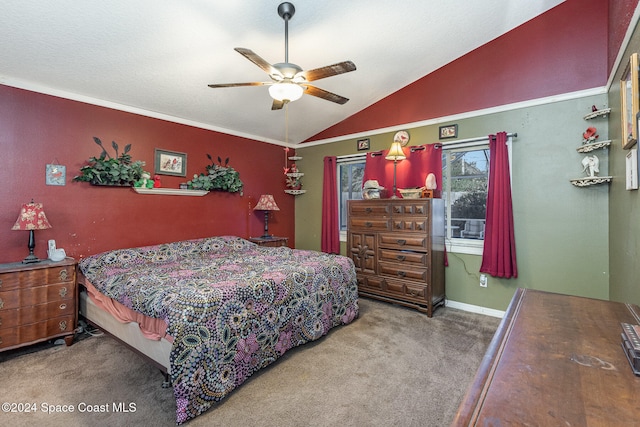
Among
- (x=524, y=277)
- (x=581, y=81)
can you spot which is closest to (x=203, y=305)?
(x=524, y=277)

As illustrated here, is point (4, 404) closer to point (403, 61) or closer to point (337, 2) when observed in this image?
A: point (337, 2)

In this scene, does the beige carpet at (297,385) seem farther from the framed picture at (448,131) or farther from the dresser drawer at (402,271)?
the framed picture at (448,131)

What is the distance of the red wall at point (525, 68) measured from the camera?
2.86 meters

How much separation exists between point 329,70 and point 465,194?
2.48 meters

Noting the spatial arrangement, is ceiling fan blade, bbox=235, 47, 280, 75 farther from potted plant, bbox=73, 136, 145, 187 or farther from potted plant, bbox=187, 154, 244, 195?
potted plant, bbox=187, 154, 244, 195

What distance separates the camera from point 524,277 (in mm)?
3221

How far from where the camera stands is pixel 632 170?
185 cm

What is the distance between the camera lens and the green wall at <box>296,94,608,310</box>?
2.85m

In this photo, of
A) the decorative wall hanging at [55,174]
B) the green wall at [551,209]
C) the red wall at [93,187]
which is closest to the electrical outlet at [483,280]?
the green wall at [551,209]

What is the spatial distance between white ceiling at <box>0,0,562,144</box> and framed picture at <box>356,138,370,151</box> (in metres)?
0.79

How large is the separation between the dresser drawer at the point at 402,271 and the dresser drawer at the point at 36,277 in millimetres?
3219

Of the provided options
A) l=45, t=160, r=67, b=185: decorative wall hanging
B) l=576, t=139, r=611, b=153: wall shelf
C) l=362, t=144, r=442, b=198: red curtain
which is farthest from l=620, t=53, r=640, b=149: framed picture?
l=45, t=160, r=67, b=185: decorative wall hanging

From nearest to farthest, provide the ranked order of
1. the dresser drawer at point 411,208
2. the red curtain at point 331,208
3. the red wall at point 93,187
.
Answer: the red wall at point 93,187, the dresser drawer at point 411,208, the red curtain at point 331,208

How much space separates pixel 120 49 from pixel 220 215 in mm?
2273
